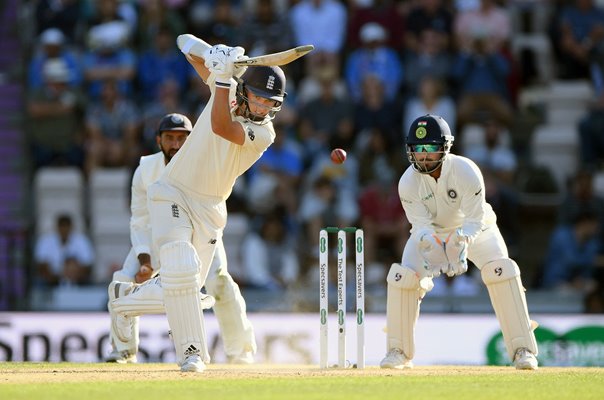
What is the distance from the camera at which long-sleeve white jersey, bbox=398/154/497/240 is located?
8461 mm

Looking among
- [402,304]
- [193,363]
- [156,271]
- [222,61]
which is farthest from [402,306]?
[222,61]

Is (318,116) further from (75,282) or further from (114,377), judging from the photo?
(114,377)

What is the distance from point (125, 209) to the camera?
1432 cm

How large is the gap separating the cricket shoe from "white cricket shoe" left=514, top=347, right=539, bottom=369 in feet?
7.76

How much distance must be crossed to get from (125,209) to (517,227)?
12.7ft

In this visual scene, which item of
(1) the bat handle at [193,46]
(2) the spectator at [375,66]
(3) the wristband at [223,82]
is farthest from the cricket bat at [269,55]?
(2) the spectator at [375,66]

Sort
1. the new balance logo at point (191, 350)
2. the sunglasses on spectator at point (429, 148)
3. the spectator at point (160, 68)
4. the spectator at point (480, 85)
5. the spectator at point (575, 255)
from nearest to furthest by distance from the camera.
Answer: the new balance logo at point (191, 350) → the sunglasses on spectator at point (429, 148) → the spectator at point (575, 255) → the spectator at point (480, 85) → the spectator at point (160, 68)

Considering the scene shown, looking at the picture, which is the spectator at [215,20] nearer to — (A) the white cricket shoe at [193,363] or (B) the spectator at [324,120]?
(B) the spectator at [324,120]

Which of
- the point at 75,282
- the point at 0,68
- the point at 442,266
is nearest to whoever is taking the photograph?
the point at 442,266

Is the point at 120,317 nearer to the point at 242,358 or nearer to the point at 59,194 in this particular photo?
the point at 242,358

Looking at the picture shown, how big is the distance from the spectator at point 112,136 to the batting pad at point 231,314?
4.90 metres

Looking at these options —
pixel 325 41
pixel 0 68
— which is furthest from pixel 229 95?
pixel 0 68

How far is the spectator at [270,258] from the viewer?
13156 millimetres

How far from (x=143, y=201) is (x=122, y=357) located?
1.03m
